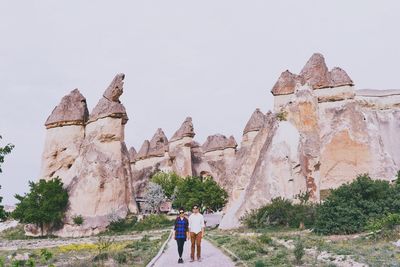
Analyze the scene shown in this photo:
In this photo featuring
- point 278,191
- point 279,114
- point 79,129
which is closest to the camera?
point 278,191

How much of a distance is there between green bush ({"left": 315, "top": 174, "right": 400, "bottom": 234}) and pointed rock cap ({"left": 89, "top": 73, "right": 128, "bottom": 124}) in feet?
66.2

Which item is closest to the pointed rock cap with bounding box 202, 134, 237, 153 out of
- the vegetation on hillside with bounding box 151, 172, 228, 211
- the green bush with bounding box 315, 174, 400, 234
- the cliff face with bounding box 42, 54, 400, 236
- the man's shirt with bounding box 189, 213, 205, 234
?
the vegetation on hillside with bounding box 151, 172, 228, 211

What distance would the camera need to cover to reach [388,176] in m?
33.0

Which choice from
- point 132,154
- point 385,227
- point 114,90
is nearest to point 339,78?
point 114,90

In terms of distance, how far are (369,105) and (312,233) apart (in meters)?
19.6

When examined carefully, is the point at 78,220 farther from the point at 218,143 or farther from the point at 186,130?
the point at 218,143

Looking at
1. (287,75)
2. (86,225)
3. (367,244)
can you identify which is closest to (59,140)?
(86,225)

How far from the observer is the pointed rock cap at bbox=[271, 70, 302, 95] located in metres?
36.2

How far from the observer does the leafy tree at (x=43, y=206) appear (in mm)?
33906

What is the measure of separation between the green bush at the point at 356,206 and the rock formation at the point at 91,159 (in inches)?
711

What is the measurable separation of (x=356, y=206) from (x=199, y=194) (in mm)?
25297

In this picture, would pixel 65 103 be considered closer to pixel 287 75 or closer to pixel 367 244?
pixel 287 75

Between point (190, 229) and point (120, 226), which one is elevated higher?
point (190, 229)

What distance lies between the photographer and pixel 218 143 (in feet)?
214
